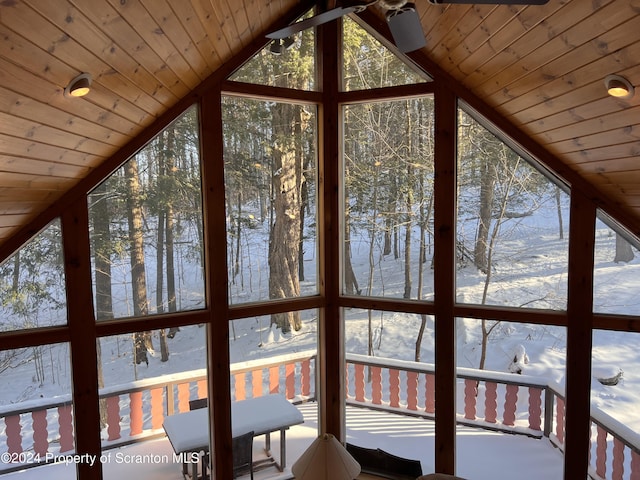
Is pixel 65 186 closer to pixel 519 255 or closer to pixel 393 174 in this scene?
pixel 393 174

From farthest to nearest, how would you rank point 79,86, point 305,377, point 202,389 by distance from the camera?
point 305,377, point 202,389, point 79,86

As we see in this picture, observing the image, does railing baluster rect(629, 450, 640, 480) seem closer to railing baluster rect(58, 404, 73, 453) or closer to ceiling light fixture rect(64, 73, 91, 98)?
railing baluster rect(58, 404, 73, 453)

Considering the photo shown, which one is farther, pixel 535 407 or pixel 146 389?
pixel 535 407

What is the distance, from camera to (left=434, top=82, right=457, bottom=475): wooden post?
3.92m

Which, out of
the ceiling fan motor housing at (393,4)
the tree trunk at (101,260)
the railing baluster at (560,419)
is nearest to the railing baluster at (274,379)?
the tree trunk at (101,260)

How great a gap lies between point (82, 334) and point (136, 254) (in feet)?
2.37

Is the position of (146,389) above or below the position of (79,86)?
below

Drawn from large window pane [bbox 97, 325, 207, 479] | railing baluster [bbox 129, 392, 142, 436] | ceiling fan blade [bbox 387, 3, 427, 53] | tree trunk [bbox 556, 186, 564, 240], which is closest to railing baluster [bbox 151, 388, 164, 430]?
large window pane [bbox 97, 325, 207, 479]

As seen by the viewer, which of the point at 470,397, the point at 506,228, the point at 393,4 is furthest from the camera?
the point at 470,397

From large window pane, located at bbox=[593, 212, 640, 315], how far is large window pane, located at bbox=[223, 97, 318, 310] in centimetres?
239

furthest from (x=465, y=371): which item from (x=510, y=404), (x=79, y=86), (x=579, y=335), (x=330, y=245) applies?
(x=79, y=86)

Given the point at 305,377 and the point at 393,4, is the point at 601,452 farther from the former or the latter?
the point at 393,4

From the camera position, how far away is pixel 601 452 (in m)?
3.69

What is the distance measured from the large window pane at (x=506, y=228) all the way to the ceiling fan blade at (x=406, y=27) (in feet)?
5.58
